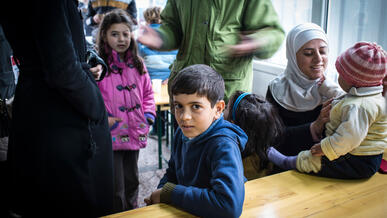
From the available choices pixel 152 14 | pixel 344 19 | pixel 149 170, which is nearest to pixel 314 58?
pixel 344 19

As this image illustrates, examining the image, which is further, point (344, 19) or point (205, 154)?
point (344, 19)

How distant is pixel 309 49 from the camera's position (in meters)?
1.81

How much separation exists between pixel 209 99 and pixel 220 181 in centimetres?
34

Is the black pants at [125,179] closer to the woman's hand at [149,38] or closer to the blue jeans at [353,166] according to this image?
the woman's hand at [149,38]

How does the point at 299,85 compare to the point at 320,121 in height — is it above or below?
above

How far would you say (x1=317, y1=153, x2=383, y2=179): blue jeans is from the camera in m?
1.46

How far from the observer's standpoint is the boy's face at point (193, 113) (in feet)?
3.97

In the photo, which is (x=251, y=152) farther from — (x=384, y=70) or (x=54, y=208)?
(x=54, y=208)

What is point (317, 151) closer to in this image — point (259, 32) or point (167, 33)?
point (259, 32)

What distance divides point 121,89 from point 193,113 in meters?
1.20

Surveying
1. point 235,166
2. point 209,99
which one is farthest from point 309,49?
point 235,166

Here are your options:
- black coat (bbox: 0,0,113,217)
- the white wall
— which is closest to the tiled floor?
the white wall

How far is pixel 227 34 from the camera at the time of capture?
1.80 metres

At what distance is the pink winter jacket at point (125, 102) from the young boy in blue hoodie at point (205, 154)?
1.06 m
